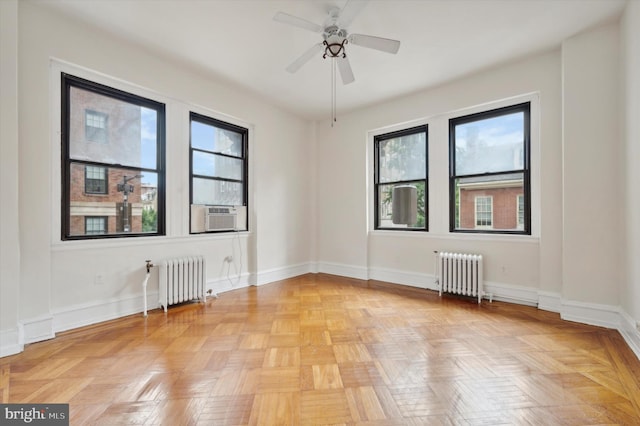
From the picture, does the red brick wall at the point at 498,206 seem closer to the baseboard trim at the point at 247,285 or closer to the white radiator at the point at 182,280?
the baseboard trim at the point at 247,285

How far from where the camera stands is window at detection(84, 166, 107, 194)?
9.71 ft

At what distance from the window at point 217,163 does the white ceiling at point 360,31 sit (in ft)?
2.40

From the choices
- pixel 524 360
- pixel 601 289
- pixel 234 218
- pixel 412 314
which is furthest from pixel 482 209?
pixel 234 218

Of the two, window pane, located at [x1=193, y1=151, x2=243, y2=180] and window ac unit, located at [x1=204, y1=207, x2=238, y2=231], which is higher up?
window pane, located at [x1=193, y1=151, x2=243, y2=180]

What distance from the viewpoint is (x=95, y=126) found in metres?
3.02

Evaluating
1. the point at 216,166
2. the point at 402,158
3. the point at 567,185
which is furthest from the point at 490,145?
the point at 216,166

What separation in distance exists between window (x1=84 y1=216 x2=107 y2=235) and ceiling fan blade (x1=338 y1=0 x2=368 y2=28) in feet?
10.2

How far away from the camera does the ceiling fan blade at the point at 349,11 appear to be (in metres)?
2.14

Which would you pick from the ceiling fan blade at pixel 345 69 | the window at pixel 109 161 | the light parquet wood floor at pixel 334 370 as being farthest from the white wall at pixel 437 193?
the window at pixel 109 161

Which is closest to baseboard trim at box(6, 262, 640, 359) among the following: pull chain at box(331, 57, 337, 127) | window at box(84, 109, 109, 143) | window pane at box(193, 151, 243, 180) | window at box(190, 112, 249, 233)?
window at box(190, 112, 249, 233)

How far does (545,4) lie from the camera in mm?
Result: 2537

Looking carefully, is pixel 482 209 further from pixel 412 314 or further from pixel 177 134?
pixel 177 134

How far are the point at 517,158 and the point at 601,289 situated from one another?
1695mm

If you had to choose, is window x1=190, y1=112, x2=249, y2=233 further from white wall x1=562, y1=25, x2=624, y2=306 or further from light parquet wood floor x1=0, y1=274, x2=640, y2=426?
white wall x1=562, y1=25, x2=624, y2=306
